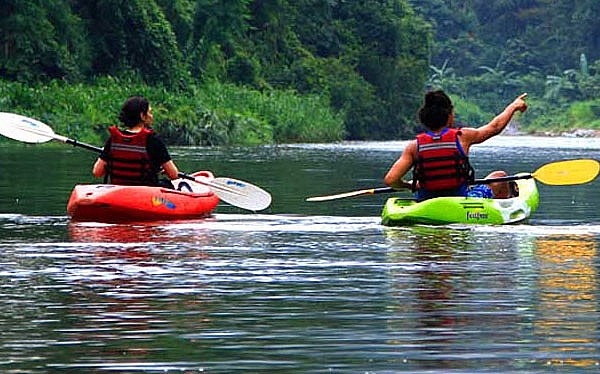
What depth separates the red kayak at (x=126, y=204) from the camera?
13.2 meters

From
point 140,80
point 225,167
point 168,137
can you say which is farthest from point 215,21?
point 225,167

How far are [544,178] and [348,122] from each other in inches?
1895

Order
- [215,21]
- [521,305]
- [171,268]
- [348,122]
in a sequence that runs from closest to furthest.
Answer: [521,305] → [171,268] → [215,21] → [348,122]

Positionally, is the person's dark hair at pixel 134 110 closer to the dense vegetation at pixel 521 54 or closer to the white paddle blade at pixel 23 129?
the white paddle blade at pixel 23 129

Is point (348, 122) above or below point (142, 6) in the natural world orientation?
below

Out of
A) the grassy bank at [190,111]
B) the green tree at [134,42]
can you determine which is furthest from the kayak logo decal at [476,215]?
the green tree at [134,42]

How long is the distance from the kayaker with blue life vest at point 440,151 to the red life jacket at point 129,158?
197cm

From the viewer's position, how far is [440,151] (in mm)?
12789

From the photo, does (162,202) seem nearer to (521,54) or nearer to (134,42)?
(134,42)

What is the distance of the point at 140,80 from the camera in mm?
47438

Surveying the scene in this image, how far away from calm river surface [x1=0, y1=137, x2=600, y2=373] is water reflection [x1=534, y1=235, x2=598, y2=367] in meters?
0.01

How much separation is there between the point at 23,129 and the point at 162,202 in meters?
2.25

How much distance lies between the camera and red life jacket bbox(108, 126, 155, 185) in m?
13.4

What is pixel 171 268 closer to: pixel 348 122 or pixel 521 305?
pixel 521 305
